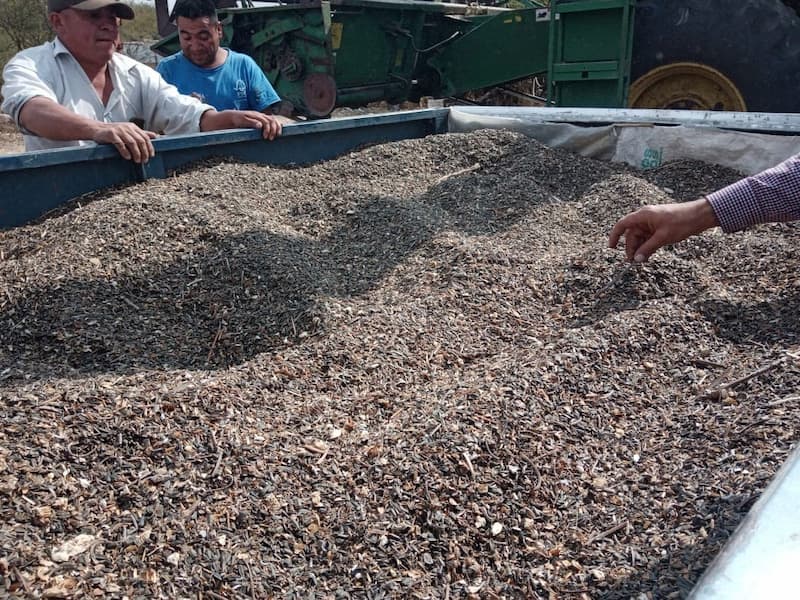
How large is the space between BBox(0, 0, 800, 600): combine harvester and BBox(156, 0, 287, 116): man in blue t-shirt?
83 cm

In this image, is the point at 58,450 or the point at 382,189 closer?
the point at 58,450

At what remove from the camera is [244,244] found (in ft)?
9.81

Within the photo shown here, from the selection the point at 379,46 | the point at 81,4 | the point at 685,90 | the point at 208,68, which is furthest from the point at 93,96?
the point at 379,46

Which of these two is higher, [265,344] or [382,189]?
[382,189]

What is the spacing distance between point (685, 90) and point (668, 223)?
3809 mm

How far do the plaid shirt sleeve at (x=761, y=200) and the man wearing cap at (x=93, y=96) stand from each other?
8.69 feet

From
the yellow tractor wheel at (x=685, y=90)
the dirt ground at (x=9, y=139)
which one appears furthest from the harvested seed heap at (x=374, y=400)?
the dirt ground at (x=9, y=139)

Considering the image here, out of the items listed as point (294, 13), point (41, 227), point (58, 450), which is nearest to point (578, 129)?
point (41, 227)

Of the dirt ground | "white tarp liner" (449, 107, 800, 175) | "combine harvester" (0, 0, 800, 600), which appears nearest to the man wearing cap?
"combine harvester" (0, 0, 800, 600)

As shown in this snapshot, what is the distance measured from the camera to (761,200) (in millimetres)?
2119

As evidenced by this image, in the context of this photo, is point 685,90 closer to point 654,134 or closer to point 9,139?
point 654,134

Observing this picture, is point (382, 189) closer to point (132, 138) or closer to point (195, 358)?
point (132, 138)

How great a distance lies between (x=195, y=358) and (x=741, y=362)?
73.7 inches

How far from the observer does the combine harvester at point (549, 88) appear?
121 inches
